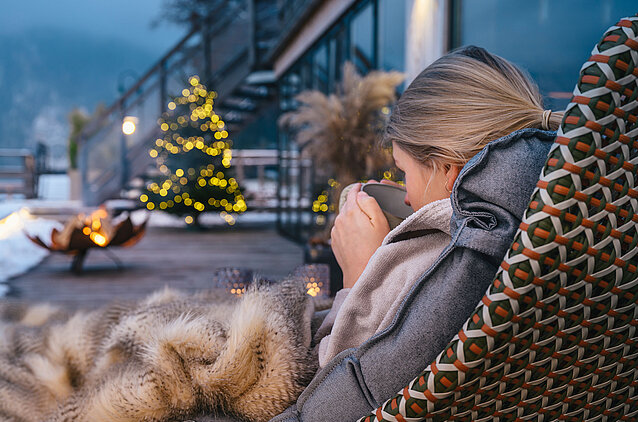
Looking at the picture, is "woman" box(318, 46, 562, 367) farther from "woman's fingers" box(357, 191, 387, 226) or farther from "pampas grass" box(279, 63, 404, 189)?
"pampas grass" box(279, 63, 404, 189)

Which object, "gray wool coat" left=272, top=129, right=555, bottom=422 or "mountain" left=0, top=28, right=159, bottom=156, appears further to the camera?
"mountain" left=0, top=28, right=159, bottom=156

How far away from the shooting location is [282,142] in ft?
27.7

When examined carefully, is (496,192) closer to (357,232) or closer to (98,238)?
(357,232)

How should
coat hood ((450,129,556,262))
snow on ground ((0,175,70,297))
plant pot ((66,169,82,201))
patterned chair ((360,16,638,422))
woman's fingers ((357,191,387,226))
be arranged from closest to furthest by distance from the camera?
patterned chair ((360,16,638,422)) < coat hood ((450,129,556,262)) < woman's fingers ((357,191,387,226)) < snow on ground ((0,175,70,297)) < plant pot ((66,169,82,201))

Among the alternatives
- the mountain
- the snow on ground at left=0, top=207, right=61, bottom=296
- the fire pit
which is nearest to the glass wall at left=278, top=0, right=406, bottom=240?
the fire pit

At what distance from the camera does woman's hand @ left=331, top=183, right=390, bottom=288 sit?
42.5 inches

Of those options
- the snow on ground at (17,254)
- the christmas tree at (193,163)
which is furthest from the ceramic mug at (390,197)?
the christmas tree at (193,163)

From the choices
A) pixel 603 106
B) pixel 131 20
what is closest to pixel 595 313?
pixel 603 106

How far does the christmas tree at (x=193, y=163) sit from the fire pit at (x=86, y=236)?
351 centimetres

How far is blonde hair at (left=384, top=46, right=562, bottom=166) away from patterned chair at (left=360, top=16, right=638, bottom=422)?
0.31 m

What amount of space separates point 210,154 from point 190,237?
182 centimetres

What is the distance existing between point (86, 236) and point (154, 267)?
0.80 meters

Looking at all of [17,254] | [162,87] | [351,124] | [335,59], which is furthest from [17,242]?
[162,87]

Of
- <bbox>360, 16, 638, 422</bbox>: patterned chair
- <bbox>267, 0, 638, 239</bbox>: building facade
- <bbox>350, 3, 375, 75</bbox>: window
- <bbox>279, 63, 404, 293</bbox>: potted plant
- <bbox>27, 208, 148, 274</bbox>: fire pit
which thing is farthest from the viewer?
<bbox>27, 208, 148, 274</bbox>: fire pit
